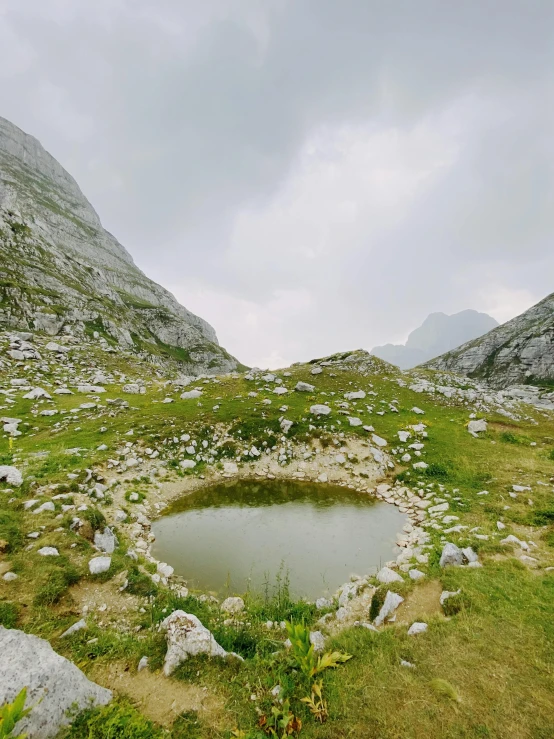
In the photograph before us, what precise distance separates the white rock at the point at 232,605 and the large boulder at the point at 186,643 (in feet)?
10.0

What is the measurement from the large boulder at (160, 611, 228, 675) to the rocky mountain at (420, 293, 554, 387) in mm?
131544

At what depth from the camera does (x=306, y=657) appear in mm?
7277

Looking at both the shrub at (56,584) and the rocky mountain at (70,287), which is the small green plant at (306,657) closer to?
the shrub at (56,584)

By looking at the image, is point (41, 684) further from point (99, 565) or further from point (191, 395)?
point (191, 395)

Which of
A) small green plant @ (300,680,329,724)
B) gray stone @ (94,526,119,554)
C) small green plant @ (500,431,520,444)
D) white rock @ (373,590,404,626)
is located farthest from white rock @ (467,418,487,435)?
gray stone @ (94,526,119,554)

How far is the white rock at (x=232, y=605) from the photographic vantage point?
10867 millimetres

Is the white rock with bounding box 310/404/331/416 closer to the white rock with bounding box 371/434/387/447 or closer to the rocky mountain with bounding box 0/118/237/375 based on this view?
the white rock with bounding box 371/434/387/447

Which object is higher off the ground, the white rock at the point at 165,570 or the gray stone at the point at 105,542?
the gray stone at the point at 105,542

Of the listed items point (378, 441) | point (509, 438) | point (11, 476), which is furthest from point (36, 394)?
point (509, 438)

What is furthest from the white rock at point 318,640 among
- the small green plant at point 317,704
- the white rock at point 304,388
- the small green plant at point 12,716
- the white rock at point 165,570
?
the white rock at point 304,388

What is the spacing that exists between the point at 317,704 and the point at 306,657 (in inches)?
37.0

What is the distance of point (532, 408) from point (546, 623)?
34395mm

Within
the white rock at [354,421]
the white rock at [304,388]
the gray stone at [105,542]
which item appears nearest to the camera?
the gray stone at [105,542]

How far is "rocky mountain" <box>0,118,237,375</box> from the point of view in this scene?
64.0 metres
